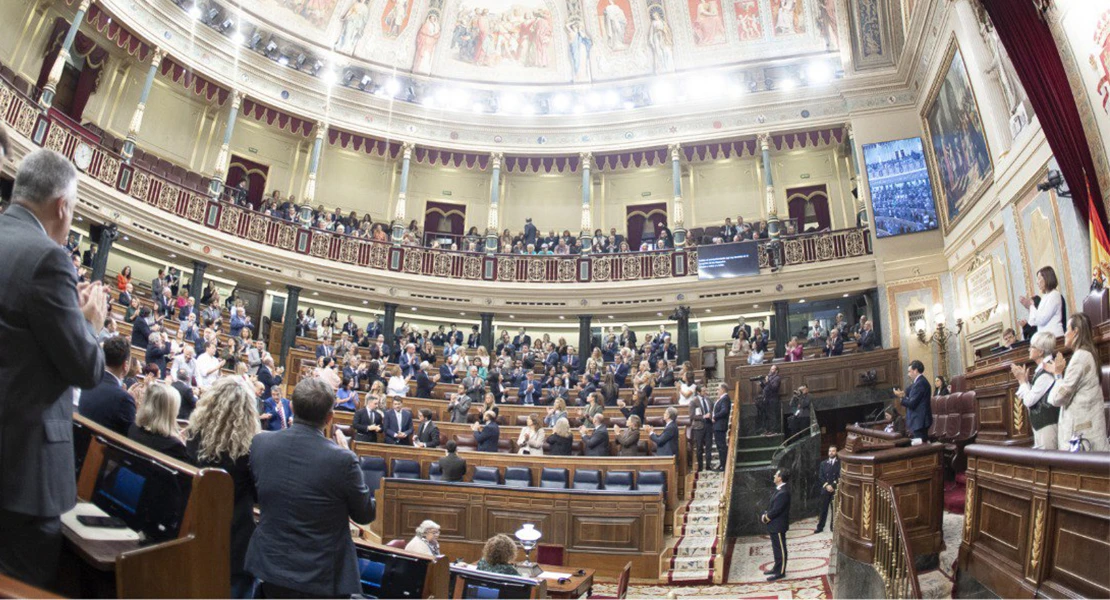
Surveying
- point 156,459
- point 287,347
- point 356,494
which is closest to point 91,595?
point 156,459

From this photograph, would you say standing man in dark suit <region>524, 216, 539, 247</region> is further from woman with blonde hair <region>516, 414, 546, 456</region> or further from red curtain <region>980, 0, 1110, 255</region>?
red curtain <region>980, 0, 1110, 255</region>

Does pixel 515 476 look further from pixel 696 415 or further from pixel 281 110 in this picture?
pixel 281 110

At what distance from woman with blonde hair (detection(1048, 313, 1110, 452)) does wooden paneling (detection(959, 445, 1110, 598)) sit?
0.57 m

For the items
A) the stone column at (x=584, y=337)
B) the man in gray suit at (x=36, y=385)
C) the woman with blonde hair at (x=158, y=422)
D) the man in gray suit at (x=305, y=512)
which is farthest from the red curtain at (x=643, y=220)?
the man in gray suit at (x=36, y=385)

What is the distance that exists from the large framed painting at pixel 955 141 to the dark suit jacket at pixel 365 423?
1038cm

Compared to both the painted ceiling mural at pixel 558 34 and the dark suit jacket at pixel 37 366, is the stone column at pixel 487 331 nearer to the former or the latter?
the painted ceiling mural at pixel 558 34

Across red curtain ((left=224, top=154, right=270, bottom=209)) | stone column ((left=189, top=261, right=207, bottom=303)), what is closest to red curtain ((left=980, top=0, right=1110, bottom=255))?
stone column ((left=189, top=261, right=207, bottom=303))

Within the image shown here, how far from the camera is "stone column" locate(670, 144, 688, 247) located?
18.4 metres

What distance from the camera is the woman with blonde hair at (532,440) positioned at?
987 centimetres

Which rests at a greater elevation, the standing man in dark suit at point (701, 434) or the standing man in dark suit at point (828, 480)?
the standing man in dark suit at point (701, 434)

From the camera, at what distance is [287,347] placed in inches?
627

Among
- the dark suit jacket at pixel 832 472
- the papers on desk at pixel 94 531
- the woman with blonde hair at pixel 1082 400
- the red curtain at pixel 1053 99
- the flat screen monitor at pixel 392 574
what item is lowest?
the flat screen monitor at pixel 392 574

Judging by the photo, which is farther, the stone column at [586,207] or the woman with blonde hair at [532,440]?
the stone column at [586,207]

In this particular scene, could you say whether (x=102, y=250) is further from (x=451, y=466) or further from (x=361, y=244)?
(x=451, y=466)
